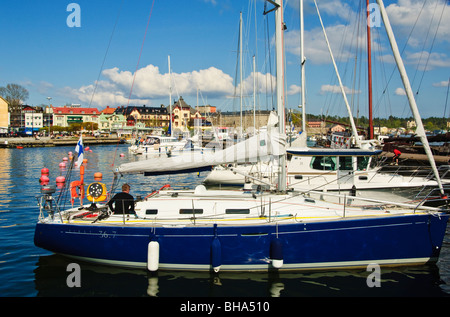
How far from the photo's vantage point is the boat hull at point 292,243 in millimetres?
9227

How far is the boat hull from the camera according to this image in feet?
30.3

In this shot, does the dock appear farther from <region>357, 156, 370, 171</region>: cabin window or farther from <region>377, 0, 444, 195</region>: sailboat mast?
<region>377, 0, 444, 195</region>: sailboat mast

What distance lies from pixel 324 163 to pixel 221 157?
7966 millimetres

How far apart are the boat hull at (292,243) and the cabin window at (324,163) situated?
7.38 metres

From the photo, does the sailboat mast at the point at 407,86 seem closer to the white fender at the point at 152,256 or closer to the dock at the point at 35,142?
the white fender at the point at 152,256

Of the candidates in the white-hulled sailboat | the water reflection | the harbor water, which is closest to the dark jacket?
the white-hulled sailboat

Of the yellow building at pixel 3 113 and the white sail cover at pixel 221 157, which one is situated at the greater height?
the yellow building at pixel 3 113

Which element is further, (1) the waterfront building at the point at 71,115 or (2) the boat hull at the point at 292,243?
(1) the waterfront building at the point at 71,115

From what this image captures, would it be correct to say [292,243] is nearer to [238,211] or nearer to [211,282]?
[238,211]

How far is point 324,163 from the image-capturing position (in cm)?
1677

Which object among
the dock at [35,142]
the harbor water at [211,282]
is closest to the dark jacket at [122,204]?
the harbor water at [211,282]

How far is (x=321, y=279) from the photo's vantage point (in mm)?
9500
